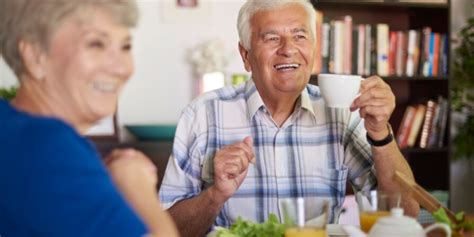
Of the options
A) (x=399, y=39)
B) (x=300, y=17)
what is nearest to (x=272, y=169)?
(x=300, y=17)

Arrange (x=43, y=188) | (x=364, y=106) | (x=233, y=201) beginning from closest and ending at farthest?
(x=43, y=188)
(x=364, y=106)
(x=233, y=201)

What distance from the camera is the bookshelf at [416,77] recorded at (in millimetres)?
3754

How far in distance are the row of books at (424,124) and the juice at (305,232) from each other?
2579 mm

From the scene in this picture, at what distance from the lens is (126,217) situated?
2.41 ft

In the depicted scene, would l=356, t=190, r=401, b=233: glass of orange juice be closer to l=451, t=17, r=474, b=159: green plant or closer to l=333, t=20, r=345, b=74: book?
l=333, t=20, r=345, b=74: book

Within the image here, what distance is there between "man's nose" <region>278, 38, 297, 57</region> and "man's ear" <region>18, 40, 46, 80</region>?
4.10 feet

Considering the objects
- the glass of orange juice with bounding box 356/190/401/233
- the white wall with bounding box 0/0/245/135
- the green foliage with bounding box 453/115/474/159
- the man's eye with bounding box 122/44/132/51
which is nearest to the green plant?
the green foliage with bounding box 453/115/474/159

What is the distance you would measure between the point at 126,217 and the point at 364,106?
1.16 metres

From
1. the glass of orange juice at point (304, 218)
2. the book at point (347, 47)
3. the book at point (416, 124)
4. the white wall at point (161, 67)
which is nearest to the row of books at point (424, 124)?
the book at point (416, 124)

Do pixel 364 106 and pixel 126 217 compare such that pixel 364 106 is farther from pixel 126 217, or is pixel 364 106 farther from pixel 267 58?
pixel 126 217

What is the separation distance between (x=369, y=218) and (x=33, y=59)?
2.78ft

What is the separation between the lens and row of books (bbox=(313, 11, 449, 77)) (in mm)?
3555

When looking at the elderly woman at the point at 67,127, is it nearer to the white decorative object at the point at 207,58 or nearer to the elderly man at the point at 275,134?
the elderly man at the point at 275,134

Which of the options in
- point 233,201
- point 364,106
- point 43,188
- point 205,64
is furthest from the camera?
point 205,64
